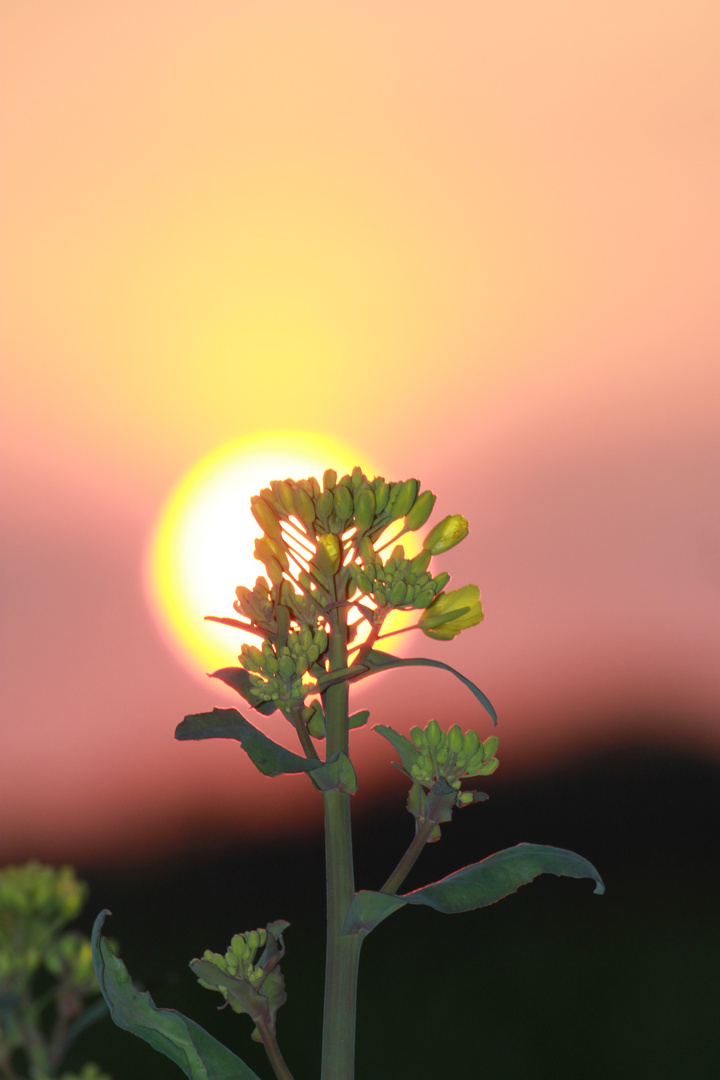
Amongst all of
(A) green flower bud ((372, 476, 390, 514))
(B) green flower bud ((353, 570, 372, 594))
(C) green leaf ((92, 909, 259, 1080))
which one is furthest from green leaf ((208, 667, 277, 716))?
(C) green leaf ((92, 909, 259, 1080))

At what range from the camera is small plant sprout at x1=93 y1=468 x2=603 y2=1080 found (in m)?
2.39

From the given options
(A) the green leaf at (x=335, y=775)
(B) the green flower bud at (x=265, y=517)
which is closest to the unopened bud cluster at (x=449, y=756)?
(A) the green leaf at (x=335, y=775)

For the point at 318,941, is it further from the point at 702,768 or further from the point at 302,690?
the point at 302,690

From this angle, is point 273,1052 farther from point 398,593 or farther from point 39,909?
point 39,909

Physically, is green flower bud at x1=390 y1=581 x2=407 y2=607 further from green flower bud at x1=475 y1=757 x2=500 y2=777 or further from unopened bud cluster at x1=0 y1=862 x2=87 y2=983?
unopened bud cluster at x1=0 y1=862 x2=87 y2=983

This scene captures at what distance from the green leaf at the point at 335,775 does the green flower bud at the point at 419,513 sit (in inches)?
35.4

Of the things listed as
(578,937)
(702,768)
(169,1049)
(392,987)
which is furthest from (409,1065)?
(169,1049)

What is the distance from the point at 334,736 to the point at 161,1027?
38.3 inches

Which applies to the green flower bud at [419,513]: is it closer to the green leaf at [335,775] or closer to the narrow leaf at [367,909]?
the green leaf at [335,775]

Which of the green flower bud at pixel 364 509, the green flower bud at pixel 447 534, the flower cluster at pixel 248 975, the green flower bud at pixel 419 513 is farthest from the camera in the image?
the green flower bud at pixel 447 534

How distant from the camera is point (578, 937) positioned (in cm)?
1923

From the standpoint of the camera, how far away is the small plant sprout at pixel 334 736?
2.39 m

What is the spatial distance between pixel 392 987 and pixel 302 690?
17279 millimetres

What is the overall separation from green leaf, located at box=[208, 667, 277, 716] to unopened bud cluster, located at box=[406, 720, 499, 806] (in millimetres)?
479
